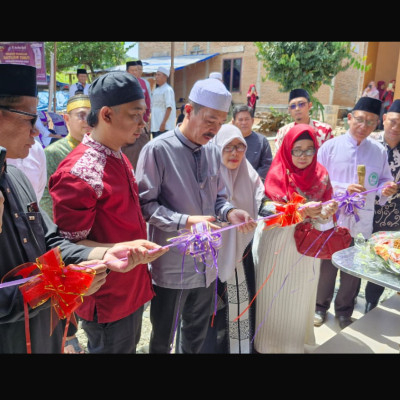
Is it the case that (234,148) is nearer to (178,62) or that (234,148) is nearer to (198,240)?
(198,240)

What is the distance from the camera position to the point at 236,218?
96.7 inches

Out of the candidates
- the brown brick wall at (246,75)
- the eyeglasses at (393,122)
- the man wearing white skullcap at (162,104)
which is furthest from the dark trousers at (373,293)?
the brown brick wall at (246,75)

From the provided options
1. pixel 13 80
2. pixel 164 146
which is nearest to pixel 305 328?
pixel 164 146

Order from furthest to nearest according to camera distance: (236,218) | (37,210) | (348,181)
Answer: (348,181) < (236,218) < (37,210)

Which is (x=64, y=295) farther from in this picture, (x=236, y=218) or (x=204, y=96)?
(x=204, y=96)

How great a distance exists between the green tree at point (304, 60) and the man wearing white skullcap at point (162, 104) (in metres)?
5.14

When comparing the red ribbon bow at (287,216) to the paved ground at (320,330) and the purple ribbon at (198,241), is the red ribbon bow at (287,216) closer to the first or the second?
the purple ribbon at (198,241)

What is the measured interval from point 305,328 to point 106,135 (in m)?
2.38

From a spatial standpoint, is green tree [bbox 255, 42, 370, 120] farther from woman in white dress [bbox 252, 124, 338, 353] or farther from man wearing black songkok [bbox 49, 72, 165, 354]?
man wearing black songkok [bbox 49, 72, 165, 354]

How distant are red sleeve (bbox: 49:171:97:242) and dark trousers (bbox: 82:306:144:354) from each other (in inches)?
19.8

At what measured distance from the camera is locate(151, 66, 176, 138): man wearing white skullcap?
6988 mm

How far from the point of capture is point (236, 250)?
2.76m

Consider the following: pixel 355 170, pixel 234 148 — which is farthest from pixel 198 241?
pixel 355 170

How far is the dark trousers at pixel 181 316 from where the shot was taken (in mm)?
2338
